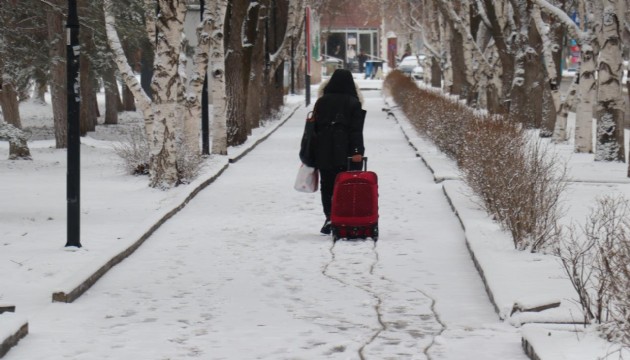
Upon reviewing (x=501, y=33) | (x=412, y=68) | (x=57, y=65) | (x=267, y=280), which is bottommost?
(x=412, y=68)

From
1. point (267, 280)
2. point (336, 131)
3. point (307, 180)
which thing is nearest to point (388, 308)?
point (267, 280)

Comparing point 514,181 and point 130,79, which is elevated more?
point 130,79

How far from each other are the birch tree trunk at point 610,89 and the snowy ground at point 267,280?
3.34 metres

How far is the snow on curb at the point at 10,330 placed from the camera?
8.05 m

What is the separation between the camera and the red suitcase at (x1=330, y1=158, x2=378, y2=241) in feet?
44.7

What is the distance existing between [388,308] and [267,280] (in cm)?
169

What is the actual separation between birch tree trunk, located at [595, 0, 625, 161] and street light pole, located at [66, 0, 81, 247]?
1182 centimetres

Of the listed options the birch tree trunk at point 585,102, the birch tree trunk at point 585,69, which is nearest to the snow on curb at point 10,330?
the birch tree trunk at point 585,69

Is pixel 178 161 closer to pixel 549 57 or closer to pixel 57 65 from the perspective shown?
pixel 57 65

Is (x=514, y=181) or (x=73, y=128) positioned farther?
(x=514, y=181)

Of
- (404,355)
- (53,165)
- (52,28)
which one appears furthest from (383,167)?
(404,355)

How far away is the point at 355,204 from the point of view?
13.6 metres

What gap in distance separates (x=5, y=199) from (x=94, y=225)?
3.95 m

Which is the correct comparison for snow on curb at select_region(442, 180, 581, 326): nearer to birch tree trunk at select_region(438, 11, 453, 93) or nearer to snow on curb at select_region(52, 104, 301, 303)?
snow on curb at select_region(52, 104, 301, 303)
